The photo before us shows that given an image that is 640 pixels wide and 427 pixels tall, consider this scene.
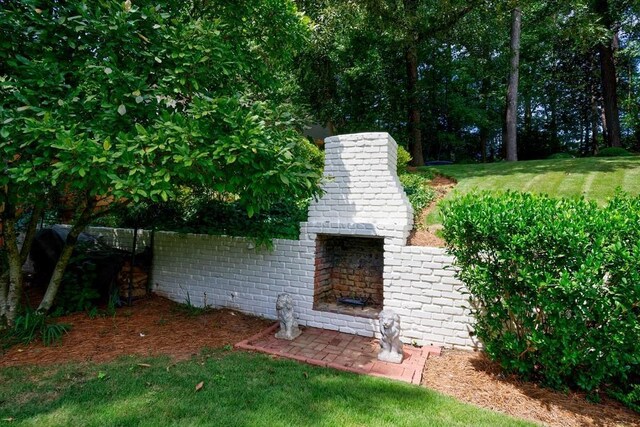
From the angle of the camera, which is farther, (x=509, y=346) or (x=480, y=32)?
(x=480, y=32)

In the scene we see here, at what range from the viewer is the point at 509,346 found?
10.7 feet

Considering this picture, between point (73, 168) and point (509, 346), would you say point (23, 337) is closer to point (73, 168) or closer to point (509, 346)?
point (73, 168)

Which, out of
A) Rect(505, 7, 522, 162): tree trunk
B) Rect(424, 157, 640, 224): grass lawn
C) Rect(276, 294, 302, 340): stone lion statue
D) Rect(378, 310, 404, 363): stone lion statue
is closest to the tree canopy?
Rect(505, 7, 522, 162): tree trunk

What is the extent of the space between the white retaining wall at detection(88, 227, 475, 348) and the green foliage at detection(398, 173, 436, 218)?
8.63 ft

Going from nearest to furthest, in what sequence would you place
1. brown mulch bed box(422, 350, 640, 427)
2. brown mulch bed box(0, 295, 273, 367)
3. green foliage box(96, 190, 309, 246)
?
brown mulch bed box(422, 350, 640, 427), brown mulch bed box(0, 295, 273, 367), green foliage box(96, 190, 309, 246)

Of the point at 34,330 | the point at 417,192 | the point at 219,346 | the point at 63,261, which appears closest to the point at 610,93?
the point at 417,192

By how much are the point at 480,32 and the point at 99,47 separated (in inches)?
507

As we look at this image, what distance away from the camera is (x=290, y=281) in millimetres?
5062

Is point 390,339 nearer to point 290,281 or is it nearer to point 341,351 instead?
point 341,351

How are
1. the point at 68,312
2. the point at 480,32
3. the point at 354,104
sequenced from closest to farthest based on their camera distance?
the point at 68,312
the point at 480,32
the point at 354,104

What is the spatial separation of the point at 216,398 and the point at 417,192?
602 cm

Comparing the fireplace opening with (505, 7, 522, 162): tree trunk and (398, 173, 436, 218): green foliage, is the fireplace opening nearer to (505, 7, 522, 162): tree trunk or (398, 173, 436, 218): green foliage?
(398, 173, 436, 218): green foliage

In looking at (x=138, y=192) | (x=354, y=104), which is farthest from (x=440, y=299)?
A: (x=354, y=104)

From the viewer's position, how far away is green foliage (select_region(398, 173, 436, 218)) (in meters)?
7.19
